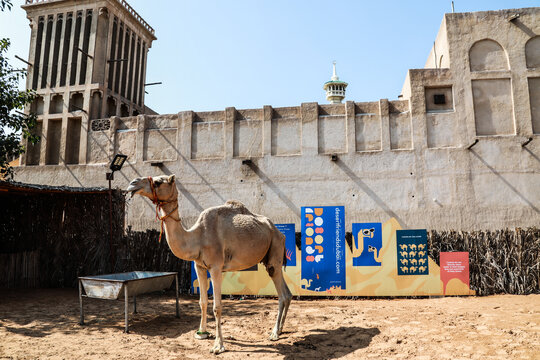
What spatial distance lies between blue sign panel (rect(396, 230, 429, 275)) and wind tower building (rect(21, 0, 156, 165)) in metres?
13.7

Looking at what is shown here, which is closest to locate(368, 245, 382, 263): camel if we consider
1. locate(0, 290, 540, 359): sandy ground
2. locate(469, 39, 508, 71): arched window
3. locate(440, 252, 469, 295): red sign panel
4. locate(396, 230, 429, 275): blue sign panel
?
locate(396, 230, 429, 275): blue sign panel

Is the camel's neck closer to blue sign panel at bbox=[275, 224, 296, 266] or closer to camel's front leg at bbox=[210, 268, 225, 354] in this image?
camel's front leg at bbox=[210, 268, 225, 354]

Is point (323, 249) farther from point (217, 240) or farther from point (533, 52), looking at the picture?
point (533, 52)

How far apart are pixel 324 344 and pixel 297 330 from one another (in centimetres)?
101

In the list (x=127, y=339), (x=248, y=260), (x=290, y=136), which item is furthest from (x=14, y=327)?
(x=290, y=136)

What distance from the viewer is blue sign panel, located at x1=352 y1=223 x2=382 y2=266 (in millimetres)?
11680

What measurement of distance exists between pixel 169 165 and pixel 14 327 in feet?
27.9

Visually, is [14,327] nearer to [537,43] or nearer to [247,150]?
[247,150]

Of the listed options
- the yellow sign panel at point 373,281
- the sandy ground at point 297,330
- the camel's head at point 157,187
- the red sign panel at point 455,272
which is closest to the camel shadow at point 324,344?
the sandy ground at point 297,330

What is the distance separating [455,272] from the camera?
11359mm

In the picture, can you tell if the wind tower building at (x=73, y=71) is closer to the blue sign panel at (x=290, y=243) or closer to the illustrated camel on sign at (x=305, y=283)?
the blue sign panel at (x=290, y=243)

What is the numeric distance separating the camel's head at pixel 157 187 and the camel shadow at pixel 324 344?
2920 mm

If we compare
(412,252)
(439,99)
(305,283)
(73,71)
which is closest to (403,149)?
(439,99)

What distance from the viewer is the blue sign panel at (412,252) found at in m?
11.4
